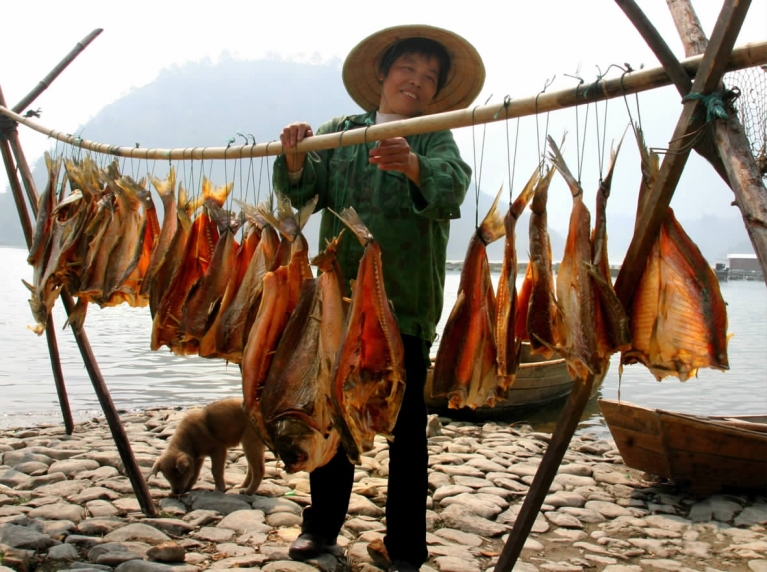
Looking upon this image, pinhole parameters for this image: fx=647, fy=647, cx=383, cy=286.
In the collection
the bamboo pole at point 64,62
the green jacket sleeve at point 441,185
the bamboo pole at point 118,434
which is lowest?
the bamboo pole at point 118,434

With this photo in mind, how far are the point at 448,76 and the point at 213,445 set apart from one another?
3479mm

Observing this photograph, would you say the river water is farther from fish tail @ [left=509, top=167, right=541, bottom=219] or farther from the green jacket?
fish tail @ [left=509, top=167, right=541, bottom=219]

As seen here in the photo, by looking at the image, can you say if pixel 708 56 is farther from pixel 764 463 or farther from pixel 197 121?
pixel 197 121

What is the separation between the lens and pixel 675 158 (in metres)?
2.14

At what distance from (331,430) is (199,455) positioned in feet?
10.4

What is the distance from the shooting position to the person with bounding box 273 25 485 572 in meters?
3.20

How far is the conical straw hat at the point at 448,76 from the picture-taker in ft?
10.7

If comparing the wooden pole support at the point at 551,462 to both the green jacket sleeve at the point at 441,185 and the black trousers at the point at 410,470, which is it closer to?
the black trousers at the point at 410,470

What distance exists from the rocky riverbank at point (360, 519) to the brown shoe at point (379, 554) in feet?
0.40

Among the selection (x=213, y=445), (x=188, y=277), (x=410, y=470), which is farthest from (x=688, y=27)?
(x=213, y=445)

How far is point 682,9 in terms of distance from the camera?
257 centimetres

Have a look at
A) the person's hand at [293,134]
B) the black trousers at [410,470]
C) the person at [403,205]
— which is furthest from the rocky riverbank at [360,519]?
the person's hand at [293,134]

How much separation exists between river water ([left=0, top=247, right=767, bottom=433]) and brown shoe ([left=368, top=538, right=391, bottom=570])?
7458 millimetres

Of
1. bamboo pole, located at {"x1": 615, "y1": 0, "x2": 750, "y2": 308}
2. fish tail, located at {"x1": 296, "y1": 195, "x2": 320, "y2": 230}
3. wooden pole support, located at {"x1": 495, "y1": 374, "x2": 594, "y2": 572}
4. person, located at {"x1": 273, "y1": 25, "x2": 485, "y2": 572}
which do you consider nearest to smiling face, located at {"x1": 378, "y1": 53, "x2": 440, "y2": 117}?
person, located at {"x1": 273, "y1": 25, "x2": 485, "y2": 572}
